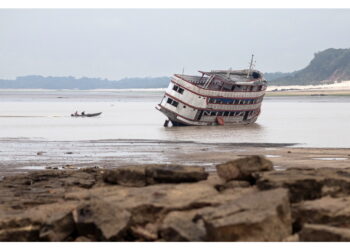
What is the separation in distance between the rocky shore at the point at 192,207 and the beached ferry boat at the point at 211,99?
127 ft

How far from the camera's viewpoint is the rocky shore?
1173 centimetres

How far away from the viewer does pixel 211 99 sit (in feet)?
183

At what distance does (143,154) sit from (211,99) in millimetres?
24727

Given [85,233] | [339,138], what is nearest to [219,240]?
[85,233]

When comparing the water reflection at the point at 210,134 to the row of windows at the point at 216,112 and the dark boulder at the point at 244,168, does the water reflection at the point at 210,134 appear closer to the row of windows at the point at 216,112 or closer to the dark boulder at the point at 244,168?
the row of windows at the point at 216,112

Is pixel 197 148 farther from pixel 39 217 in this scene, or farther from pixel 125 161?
pixel 39 217

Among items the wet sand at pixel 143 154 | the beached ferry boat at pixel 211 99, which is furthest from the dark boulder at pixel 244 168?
the beached ferry boat at pixel 211 99

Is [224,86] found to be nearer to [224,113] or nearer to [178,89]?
[224,113]

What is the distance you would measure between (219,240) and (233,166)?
4059 millimetres

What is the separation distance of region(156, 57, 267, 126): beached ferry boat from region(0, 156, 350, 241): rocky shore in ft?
127

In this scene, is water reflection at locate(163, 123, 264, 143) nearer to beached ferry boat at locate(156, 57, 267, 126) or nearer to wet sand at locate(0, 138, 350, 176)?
beached ferry boat at locate(156, 57, 267, 126)

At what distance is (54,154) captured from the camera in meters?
31.9

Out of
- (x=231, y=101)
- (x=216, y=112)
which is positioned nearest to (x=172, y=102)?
(x=216, y=112)

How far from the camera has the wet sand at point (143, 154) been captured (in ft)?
86.6
